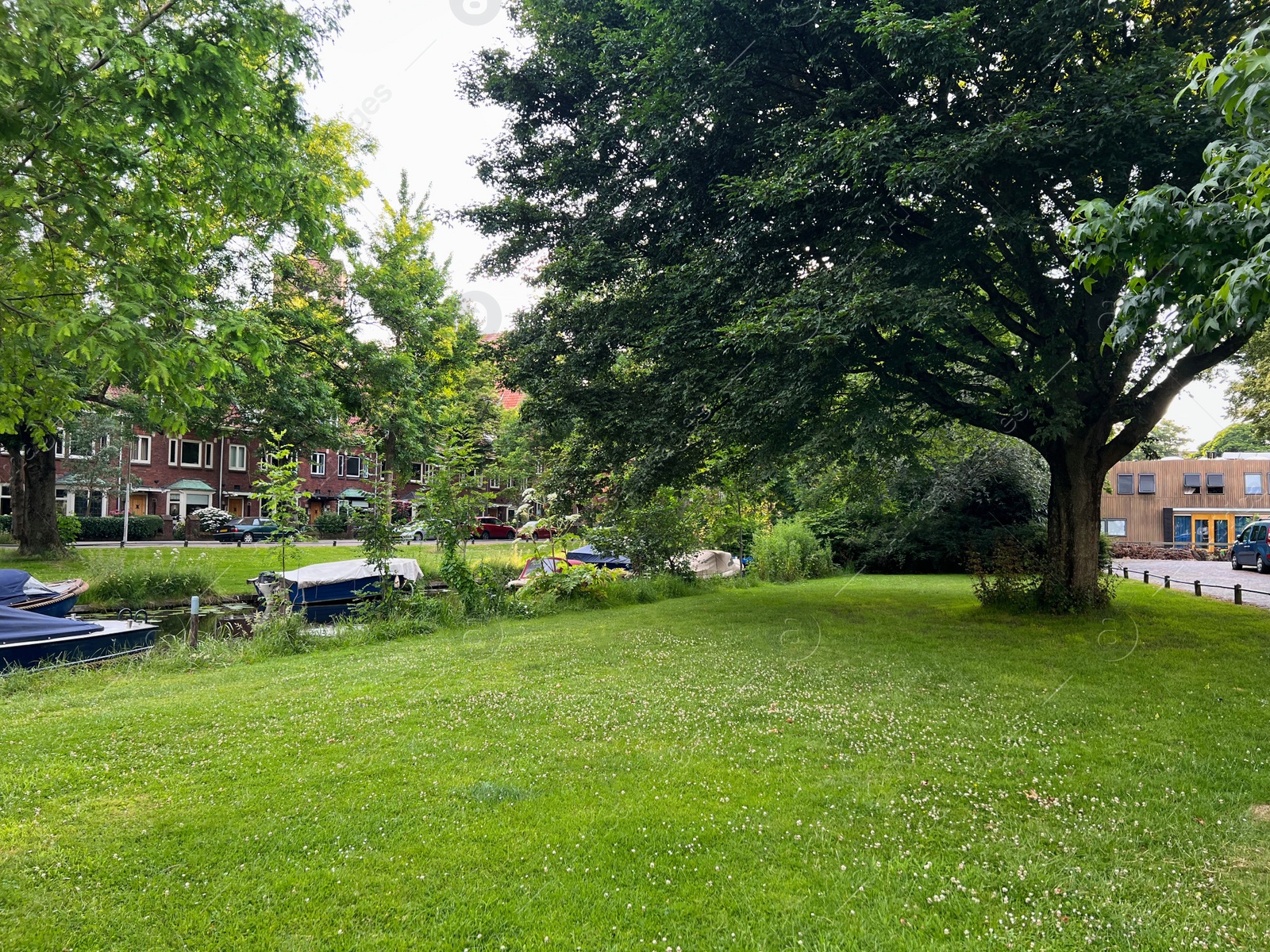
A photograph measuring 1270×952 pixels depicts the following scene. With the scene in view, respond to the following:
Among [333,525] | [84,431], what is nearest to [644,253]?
[84,431]

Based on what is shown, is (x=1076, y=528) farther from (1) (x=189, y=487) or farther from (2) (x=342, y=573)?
(1) (x=189, y=487)

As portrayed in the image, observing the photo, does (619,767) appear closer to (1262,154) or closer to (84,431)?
(1262,154)

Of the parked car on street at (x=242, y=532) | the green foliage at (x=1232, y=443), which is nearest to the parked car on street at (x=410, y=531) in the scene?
the parked car on street at (x=242, y=532)

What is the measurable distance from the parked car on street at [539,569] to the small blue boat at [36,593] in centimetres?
1001

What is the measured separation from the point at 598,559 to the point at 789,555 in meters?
7.19

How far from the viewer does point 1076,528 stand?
1353cm

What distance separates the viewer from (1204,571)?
94.6 feet

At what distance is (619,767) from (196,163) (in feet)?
21.1

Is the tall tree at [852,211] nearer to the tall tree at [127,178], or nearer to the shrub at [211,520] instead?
the tall tree at [127,178]

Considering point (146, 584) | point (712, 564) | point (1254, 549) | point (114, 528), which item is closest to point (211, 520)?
point (114, 528)

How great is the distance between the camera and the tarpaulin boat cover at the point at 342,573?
18891mm

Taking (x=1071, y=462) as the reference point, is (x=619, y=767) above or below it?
below

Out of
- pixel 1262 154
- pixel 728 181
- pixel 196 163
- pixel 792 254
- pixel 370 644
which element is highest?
pixel 728 181

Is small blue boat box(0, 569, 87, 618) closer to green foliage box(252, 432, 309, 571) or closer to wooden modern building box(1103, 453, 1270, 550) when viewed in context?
green foliage box(252, 432, 309, 571)
